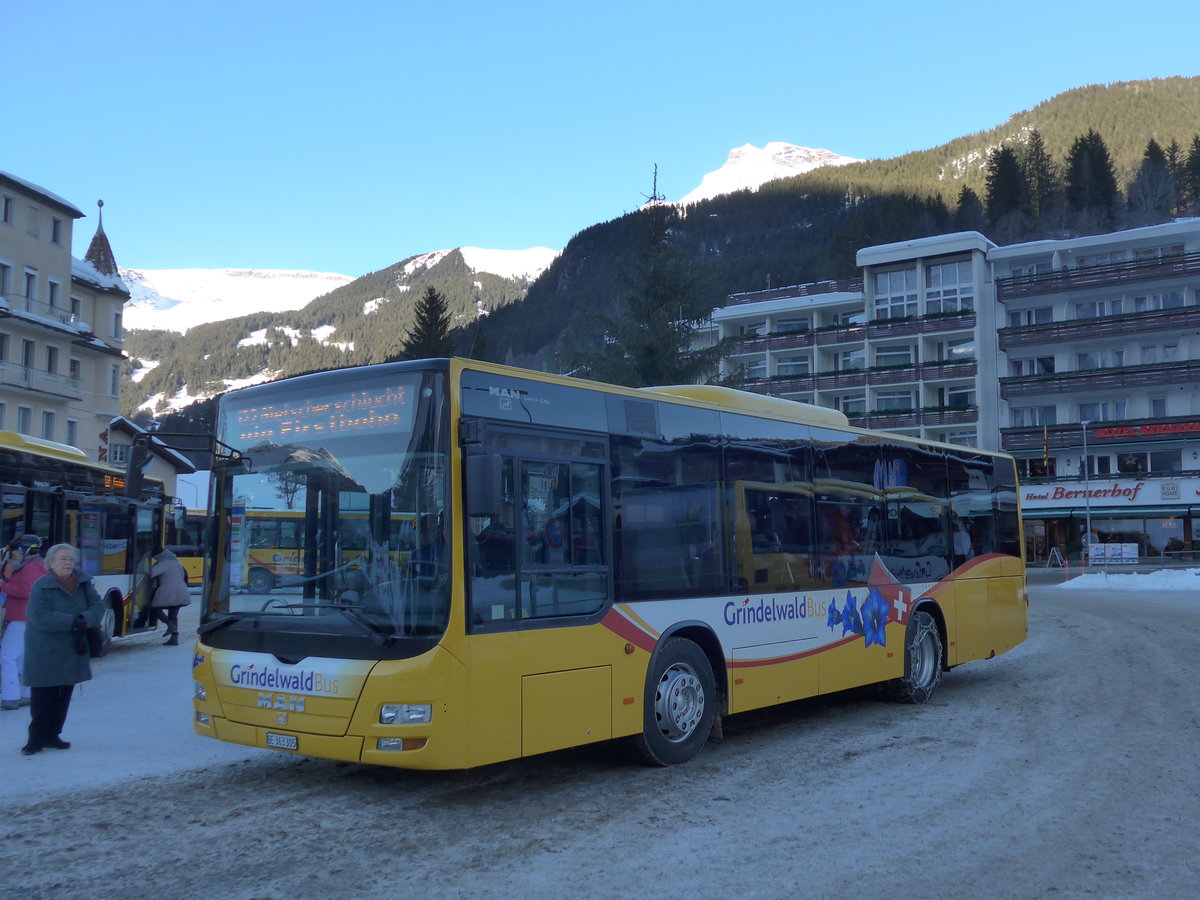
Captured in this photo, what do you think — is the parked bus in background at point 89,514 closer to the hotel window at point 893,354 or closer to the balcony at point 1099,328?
the balcony at point 1099,328

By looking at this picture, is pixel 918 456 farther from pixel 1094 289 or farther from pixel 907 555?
pixel 1094 289

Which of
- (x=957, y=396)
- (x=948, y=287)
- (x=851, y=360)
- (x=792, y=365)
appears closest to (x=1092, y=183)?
(x=948, y=287)

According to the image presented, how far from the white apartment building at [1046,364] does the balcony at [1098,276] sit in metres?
0.07

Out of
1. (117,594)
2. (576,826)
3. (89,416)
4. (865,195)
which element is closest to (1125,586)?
(117,594)

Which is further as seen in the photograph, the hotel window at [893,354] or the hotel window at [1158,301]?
the hotel window at [893,354]

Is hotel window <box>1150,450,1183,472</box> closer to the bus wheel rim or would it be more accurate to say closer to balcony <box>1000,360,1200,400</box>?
balcony <box>1000,360,1200,400</box>

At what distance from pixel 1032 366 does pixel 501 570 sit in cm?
6266

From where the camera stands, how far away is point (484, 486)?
6227 millimetres

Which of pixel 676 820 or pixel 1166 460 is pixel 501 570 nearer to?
pixel 676 820

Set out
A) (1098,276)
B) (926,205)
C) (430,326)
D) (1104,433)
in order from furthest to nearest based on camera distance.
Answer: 1. (926,205)
2. (1098,276)
3. (430,326)
4. (1104,433)

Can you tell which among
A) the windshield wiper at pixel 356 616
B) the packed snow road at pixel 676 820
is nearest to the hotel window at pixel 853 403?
the packed snow road at pixel 676 820

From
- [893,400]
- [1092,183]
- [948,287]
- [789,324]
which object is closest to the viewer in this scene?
[893,400]

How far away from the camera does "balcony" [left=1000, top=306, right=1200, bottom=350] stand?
56.4 metres

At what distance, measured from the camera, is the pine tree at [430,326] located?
56.2 meters
